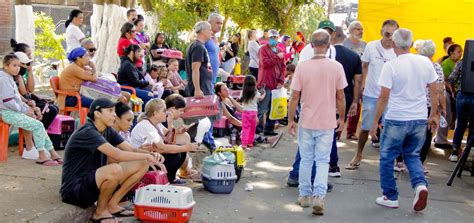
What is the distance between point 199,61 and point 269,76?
3.18 metres

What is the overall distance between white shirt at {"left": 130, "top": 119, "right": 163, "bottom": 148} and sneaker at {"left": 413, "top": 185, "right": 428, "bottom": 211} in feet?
9.16

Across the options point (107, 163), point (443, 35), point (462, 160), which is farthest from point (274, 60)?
point (107, 163)

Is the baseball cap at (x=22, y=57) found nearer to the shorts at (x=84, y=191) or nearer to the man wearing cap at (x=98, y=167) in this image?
the man wearing cap at (x=98, y=167)

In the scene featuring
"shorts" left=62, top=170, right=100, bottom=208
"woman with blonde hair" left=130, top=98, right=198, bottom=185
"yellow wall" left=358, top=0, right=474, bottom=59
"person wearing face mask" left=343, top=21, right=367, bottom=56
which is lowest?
"shorts" left=62, top=170, right=100, bottom=208

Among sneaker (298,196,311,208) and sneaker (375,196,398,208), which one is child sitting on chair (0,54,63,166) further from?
sneaker (375,196,398,208)

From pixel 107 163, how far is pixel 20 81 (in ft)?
8.92

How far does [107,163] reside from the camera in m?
6.10

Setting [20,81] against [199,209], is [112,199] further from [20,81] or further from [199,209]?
[20,81]

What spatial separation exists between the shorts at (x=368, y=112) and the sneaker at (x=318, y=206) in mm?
2584

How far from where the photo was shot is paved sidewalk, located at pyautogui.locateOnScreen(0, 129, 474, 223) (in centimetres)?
578

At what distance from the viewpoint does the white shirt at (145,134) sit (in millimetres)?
6789

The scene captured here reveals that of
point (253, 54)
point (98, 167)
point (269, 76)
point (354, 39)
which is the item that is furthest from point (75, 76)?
point (253, 54)

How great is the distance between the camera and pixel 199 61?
8.67 metres

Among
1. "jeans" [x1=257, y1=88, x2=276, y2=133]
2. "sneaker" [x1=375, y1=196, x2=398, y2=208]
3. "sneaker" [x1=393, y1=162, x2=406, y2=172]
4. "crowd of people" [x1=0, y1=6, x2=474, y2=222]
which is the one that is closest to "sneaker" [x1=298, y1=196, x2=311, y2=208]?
"crowd of people" [x1=0, y1=6, x2=474, y2=222]
